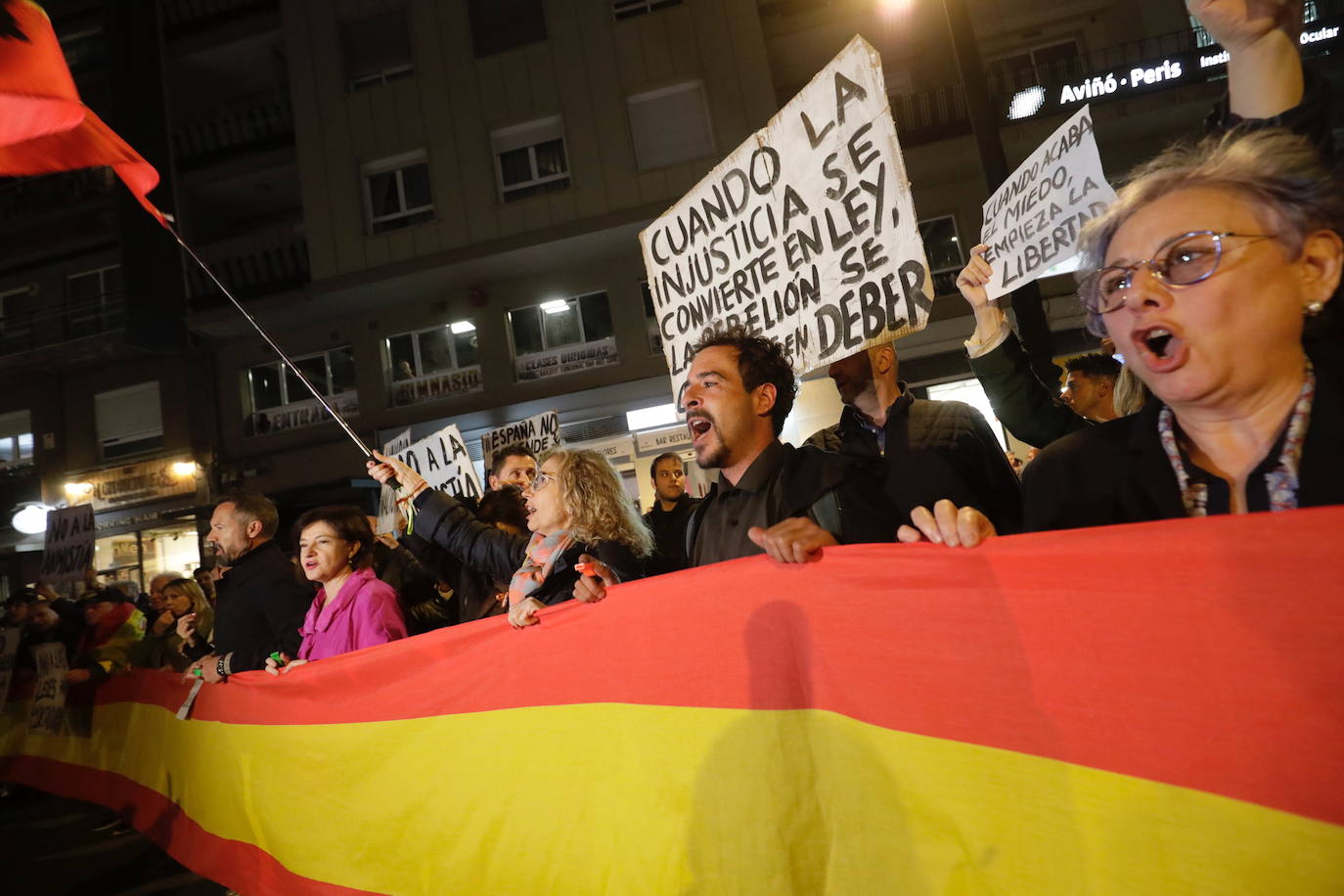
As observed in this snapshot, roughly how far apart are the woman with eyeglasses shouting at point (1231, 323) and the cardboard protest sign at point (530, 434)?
6.12 meters

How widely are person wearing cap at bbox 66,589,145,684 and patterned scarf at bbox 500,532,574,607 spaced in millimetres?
5294

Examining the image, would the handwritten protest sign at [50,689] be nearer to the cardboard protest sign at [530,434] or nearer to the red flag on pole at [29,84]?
the cardboard protest sign at [530,434]

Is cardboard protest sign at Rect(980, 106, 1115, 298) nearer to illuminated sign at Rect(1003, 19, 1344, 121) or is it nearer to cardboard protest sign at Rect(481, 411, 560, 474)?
cardboard protest sign at Rect(481, 411, 560, 474)

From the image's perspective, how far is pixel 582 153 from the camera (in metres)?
14.7

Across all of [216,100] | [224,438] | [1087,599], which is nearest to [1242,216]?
[1087,599]

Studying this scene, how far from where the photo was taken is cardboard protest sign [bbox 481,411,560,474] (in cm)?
747

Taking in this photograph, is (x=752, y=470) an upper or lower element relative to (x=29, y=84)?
lower

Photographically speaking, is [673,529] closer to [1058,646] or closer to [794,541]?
[794,541]

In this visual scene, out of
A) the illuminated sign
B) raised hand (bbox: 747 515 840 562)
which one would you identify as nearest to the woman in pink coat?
raised hand (bbox: 747 515 840 562)

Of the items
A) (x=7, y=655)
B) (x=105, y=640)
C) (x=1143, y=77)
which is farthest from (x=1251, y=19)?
(x=1143, y=77)

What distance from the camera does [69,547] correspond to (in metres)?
8.73

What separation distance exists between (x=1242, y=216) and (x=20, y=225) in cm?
2530

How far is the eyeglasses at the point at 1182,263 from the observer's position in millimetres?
1298

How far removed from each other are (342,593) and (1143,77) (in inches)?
570
